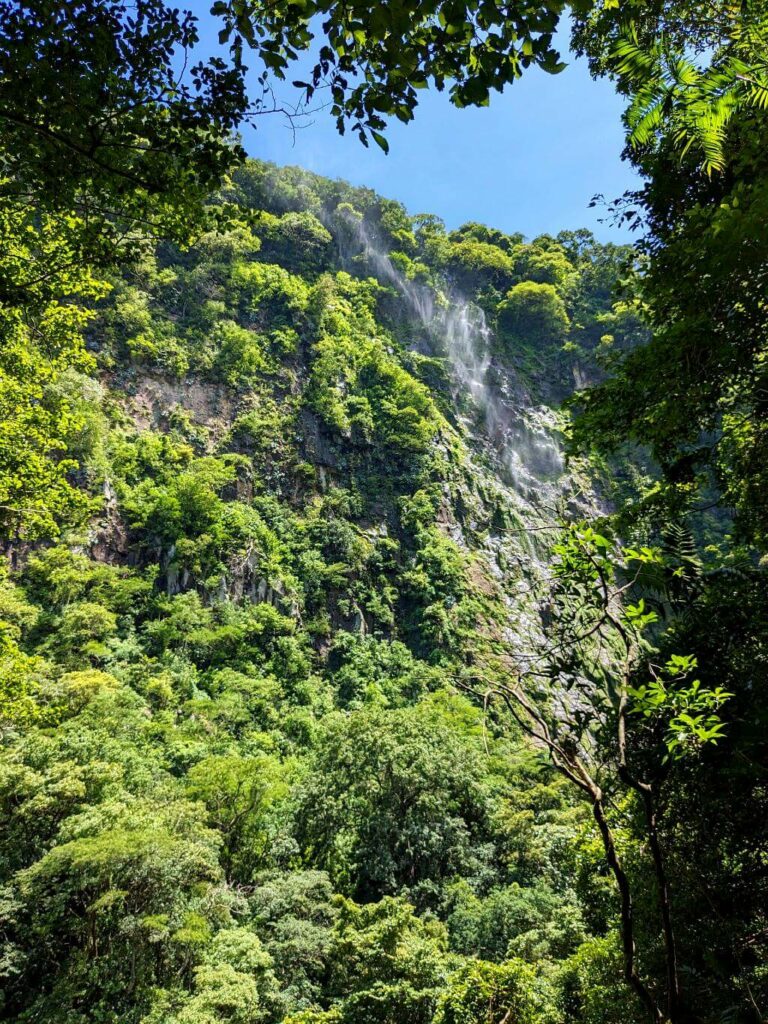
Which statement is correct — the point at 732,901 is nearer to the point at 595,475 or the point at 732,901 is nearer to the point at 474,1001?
the point at 474,1001

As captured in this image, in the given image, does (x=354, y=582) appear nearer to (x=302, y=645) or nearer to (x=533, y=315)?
(x=302, y=645)

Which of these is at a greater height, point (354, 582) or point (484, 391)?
point (484, 391)

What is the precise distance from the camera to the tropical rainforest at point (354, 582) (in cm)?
227

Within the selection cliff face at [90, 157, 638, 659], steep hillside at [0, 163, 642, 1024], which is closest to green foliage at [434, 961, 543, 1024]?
steep hillside at [0, 163, 642, 1024]

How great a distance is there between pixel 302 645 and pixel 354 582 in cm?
478

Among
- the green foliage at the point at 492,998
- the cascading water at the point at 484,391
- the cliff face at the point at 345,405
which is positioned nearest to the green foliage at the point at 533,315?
the cliff face at the point at 345,405

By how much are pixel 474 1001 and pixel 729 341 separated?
725 centimetres

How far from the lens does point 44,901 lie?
8.57m

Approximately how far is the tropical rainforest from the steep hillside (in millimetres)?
120

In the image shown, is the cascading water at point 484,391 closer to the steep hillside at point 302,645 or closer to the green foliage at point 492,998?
the steep hillside at point 302,645

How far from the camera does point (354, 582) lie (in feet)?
88.6

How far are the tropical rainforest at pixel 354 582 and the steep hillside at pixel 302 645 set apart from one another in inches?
4.7

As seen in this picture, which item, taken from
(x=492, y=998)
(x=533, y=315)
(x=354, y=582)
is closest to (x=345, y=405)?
(x=354, y=582)

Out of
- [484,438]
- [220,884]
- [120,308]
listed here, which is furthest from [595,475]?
[220,884]
